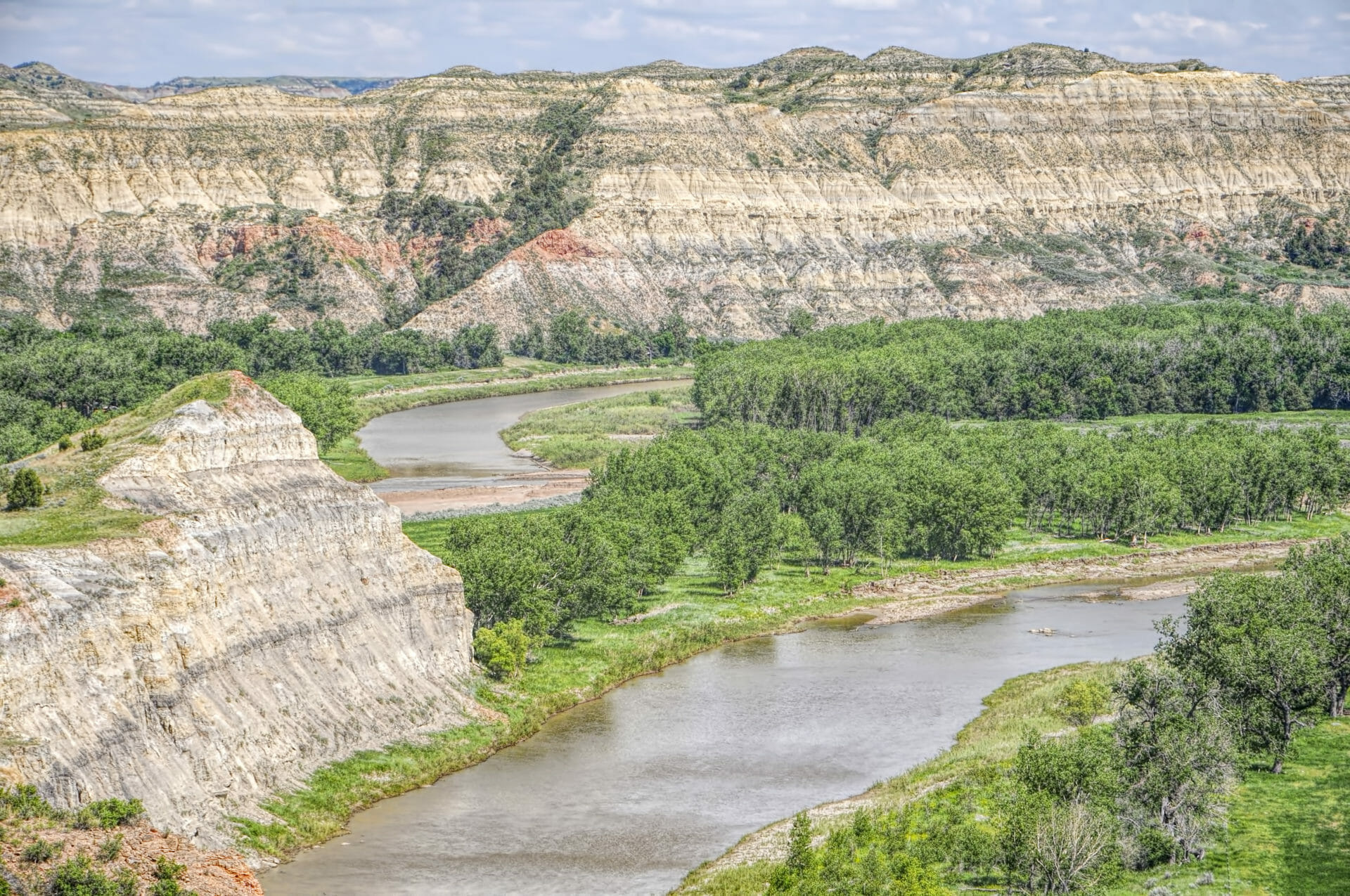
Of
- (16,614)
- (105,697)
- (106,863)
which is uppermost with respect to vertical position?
(16,614)

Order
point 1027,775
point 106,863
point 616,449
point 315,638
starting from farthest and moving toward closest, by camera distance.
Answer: point 616,449
point 315,638
point 1027,775
point 106,863

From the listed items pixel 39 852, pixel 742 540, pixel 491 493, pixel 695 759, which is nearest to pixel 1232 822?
pixel 695 759

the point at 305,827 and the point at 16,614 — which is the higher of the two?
the point at 16,614

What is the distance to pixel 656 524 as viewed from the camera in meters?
97.8

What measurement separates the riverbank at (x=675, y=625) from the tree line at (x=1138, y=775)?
16.7 m

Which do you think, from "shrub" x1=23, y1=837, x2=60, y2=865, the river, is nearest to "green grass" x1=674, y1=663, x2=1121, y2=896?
"shrub" x1=23, y1=837, x2=60, y2=865

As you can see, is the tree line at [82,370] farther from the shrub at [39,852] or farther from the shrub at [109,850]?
the shrub at [39,852]

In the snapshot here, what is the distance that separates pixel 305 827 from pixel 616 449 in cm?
9243

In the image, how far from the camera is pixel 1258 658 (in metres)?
56.7

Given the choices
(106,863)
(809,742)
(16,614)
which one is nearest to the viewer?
(106,863)

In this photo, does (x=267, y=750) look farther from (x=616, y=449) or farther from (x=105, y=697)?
(x=616, y=449)

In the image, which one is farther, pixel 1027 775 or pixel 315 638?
pixel 315 638

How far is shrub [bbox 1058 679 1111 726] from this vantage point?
6569cm

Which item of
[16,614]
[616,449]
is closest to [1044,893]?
[16,614]
